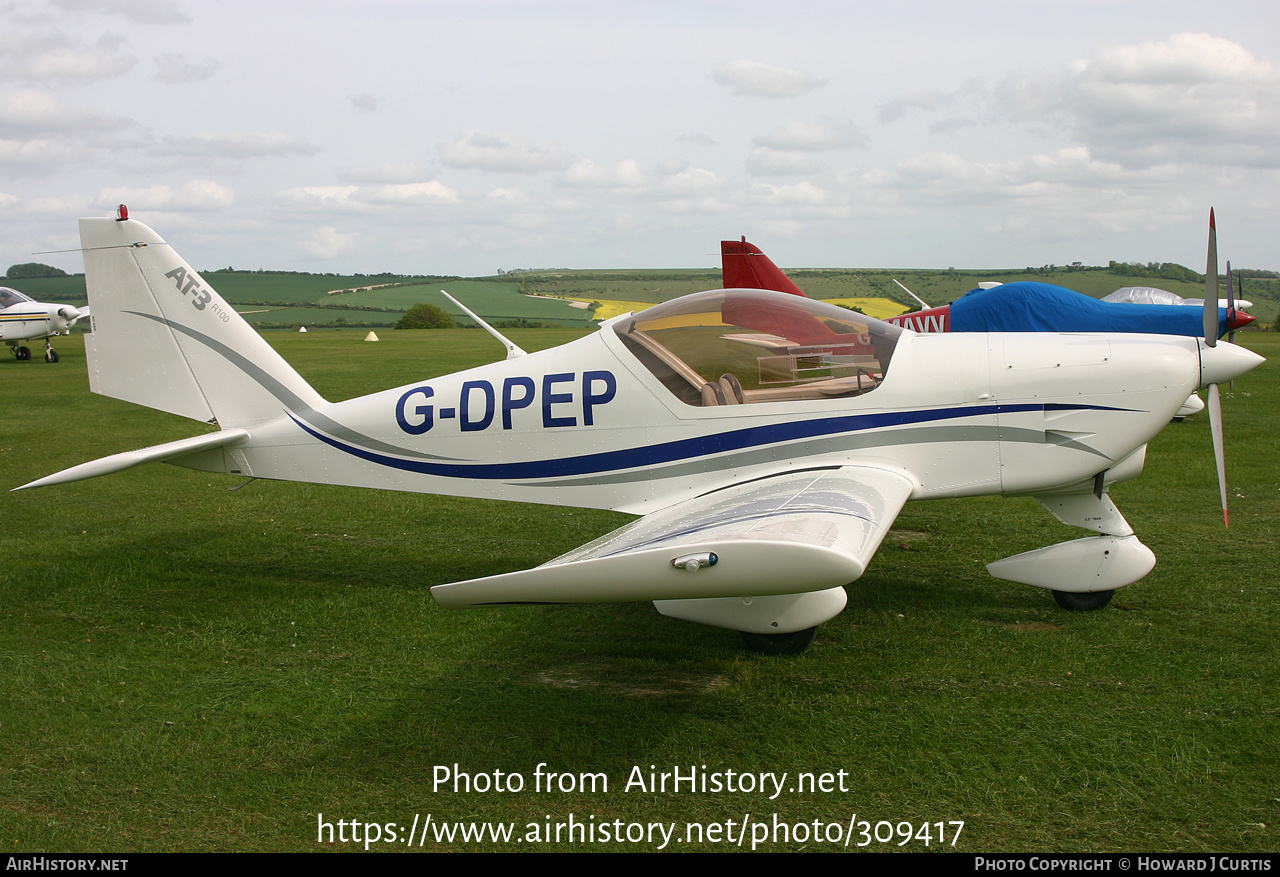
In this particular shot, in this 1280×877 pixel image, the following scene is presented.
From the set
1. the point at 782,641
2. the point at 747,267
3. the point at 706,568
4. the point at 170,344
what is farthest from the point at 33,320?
the point at 706,568

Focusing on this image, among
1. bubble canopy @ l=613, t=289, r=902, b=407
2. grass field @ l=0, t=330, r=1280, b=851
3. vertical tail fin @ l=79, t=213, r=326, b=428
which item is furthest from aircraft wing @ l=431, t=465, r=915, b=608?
vertical tail fin @ l=79, t=213, r=326, b=428

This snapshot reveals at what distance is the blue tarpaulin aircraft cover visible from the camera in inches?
507

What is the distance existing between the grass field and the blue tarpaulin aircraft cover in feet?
20.9

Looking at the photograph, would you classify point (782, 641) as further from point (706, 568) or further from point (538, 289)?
point (538, 289)

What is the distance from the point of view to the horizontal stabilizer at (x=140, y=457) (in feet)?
17.0

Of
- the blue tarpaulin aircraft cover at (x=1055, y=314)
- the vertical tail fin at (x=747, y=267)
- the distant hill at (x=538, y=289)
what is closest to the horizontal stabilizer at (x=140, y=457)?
the vertical tail fin at (x=747, y=267)

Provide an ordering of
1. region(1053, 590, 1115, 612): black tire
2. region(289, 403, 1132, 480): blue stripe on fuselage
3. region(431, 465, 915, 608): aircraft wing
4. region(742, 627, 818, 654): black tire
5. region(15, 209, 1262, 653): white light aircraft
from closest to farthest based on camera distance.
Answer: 1. region(431, 465, 915, 608): aircraft wing
2. region(742, 627, 818, 654): black tire
3. region(15, 209, 1262, 653): white light aircraft
4. region(289, 403, 1132, 480): blue stripe on fuselage
5. region(1053, 590, 1115, 612): black tire

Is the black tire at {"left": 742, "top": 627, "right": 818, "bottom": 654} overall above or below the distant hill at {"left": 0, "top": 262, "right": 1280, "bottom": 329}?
below

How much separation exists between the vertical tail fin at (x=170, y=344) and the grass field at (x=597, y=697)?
1248 millimetres

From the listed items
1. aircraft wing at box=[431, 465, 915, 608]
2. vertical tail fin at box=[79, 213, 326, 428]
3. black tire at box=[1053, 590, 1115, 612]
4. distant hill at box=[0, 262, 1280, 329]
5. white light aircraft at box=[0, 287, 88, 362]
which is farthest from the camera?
distant hill at box=[0, 262, 1280, 329]

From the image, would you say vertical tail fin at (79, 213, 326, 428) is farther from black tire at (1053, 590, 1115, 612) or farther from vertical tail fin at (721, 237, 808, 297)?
vertical tail fin at (721, 237, 808, 297)

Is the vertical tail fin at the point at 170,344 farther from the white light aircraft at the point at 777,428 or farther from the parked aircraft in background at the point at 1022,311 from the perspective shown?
the parked aircraft in background at the point at 1022,311
